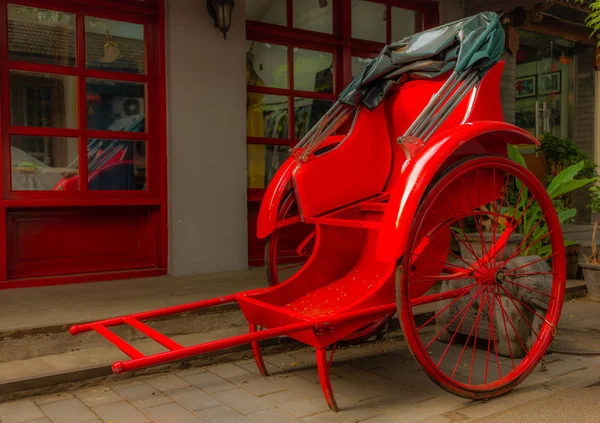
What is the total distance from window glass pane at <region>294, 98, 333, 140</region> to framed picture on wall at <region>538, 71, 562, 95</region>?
5184 mm

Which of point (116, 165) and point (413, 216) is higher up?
point (116, 165)

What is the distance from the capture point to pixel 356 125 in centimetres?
368

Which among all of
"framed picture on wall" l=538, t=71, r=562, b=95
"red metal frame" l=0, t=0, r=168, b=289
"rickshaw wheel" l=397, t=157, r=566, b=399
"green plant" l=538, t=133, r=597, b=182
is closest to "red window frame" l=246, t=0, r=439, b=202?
"red metal frame" l=0, t=0, r=168, b=289

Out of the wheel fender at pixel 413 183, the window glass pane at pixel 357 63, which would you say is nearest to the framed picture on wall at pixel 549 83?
the window glass pane at pixel 357 63

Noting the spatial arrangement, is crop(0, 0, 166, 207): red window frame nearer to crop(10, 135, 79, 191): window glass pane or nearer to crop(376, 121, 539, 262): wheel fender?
crop(10, 135, 79, 191): window glass pane

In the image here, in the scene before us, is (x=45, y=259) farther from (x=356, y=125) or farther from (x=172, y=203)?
(x=356, y=125)

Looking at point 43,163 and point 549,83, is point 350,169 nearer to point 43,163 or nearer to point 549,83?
point 43,163

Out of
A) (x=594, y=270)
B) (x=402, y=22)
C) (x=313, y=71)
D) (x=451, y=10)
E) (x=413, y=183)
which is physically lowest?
(x=594, y=270)

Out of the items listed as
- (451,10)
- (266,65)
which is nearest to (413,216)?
(266,65)

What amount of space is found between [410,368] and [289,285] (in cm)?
95

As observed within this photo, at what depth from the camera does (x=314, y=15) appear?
21.3 ft

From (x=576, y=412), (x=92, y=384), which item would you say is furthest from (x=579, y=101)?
(x=92, y=384)

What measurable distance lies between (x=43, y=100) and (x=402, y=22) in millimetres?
4164

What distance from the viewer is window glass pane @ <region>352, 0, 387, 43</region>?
6.75m
